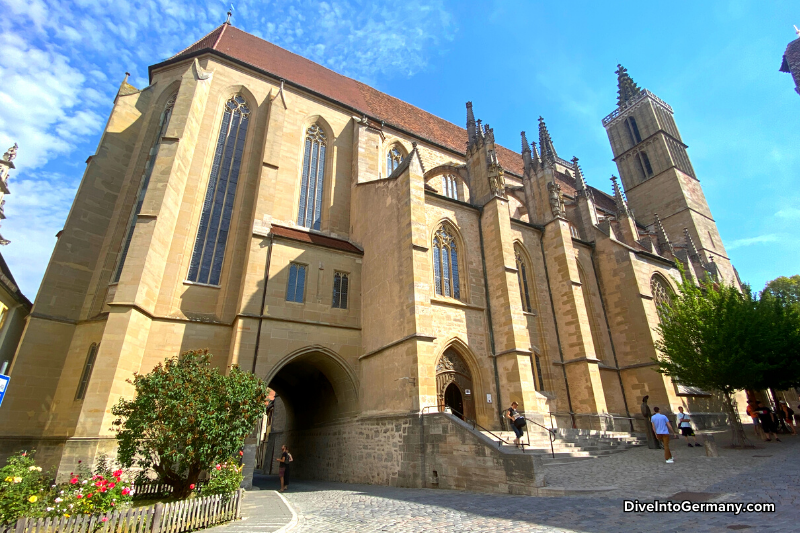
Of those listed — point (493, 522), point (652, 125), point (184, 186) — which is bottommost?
point (493, 522)

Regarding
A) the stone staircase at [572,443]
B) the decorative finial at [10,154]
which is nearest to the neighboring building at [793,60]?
the stone staircase at [572,443]

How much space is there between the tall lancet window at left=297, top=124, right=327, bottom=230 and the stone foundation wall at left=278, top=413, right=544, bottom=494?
873cm

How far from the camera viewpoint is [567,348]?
16.7m

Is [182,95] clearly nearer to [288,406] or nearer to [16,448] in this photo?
[16,448]

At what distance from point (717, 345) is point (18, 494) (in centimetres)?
1666

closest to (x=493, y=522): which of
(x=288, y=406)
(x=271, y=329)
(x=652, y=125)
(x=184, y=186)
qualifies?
(x=271, y=329)

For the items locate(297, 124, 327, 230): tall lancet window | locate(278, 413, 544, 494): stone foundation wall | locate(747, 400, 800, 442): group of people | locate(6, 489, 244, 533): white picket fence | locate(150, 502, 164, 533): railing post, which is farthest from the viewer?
locate(297, 124, 327, 230): tall lancet window

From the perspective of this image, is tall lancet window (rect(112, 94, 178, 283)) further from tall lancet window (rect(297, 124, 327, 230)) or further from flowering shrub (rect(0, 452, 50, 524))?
flowering shrub (rect(0, 452, 50, 524))

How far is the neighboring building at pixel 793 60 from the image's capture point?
4031 cm

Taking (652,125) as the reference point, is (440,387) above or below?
below

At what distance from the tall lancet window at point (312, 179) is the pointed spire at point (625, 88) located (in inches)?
1492

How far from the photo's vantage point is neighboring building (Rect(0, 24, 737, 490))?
39.9 feet

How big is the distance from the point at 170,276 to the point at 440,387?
10.2m

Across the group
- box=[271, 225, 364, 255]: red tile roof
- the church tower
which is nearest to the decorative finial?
box=[271, 225, 364, 255]: red tile roof
